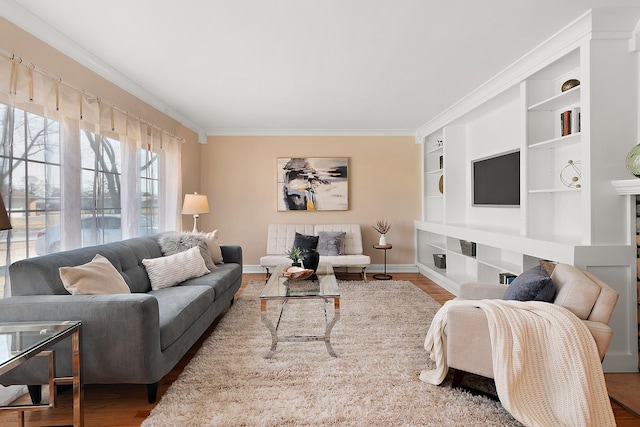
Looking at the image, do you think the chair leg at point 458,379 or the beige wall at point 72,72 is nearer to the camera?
the chair leg at point 458,379

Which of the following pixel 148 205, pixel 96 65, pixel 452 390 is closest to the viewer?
pixel 452 390

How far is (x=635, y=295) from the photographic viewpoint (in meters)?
2.35

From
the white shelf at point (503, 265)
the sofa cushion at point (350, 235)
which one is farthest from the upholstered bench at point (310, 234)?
the white shelf at point (503, 265)

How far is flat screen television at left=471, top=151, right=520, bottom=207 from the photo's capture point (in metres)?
3.67

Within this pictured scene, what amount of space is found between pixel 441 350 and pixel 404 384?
1.09 ft

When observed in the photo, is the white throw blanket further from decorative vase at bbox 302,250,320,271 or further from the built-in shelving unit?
decorative vase at bbox 302,250,320,271

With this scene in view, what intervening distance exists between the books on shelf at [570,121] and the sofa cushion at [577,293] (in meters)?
1.26

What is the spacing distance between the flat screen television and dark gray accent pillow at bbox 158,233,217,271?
3365mm

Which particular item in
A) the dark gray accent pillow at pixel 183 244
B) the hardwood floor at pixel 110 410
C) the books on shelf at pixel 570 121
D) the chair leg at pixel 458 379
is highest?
the books on shelf at pixel 570 121

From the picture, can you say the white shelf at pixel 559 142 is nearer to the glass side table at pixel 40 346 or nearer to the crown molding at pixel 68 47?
the glass side table at pixel 40 346

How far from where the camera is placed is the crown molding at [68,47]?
2.25 meters

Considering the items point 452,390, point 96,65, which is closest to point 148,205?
point 96,65

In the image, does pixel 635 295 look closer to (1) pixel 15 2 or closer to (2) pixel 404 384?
(2) pixel 404 384

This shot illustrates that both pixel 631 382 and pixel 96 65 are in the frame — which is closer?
pixel 631 382
